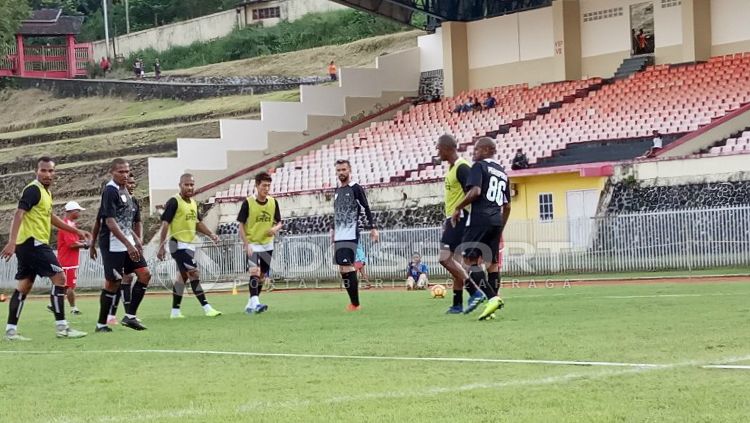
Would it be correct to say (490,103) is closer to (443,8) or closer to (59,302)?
(443,8)

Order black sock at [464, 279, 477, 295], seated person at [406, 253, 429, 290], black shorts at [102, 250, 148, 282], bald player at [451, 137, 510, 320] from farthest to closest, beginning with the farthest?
seated person at [406, 253, 429, 290]
black shorts at [102, 250, 148, 282]
black sock at [464, 279, 477, 295]
bald player at [451, 137, 510, 320]

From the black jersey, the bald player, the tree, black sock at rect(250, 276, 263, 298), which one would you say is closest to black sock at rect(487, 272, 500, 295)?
the bald player

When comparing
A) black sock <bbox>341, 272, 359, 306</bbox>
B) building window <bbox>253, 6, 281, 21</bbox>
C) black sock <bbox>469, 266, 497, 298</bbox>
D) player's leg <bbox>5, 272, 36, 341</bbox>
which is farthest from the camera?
building window <bbox>253, 6, 281, 21</bbox>

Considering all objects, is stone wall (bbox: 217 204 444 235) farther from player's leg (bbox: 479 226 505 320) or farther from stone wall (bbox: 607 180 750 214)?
player's leg (bbox: 479 226 505 320)

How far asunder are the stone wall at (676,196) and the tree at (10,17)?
130ft

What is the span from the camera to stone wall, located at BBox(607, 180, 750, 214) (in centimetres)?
3244

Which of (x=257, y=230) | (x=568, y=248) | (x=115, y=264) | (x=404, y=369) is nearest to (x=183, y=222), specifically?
(x=257, y=230)

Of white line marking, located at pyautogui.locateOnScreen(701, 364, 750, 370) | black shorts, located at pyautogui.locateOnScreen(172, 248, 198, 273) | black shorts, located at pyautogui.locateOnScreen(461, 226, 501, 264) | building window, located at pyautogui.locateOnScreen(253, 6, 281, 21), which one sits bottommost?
white line marking, located at pyautogui.locateOnScreen(701, 364, 750, 370)

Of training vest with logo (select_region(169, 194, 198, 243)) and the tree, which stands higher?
the tree

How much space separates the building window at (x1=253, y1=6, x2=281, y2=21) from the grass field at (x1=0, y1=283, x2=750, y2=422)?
66942mm

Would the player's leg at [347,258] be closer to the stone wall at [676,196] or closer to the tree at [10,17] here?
the stone wall at [676,196]

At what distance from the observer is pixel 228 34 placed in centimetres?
8288

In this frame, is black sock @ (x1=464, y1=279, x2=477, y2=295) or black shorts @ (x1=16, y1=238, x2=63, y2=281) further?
black sock @ (x1=464, y1=279, x2=477, y2=295)

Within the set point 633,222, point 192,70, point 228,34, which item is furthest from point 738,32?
point 228,34
